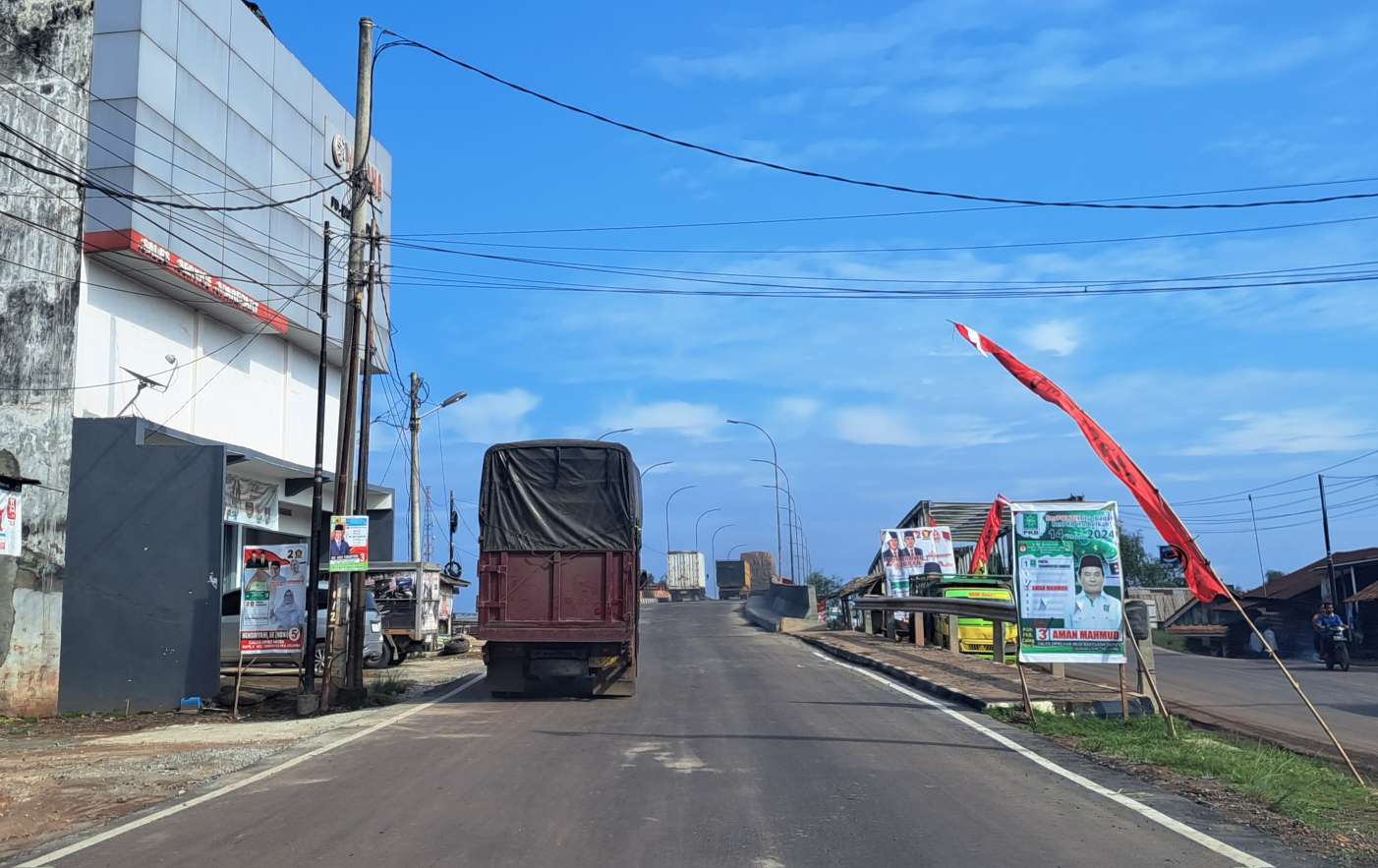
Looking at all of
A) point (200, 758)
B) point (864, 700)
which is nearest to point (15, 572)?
point (200, 758)

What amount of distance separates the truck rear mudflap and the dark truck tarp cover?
1.46 meters

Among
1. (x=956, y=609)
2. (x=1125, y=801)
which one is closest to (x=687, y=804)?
(x=1125, y=801)

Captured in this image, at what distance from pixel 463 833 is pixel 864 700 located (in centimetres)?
929

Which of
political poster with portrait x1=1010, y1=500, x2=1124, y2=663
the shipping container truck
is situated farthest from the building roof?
the shipping container truck

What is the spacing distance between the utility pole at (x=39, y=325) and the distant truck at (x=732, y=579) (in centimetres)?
6800

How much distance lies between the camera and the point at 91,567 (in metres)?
18.9

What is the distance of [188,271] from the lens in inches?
1054

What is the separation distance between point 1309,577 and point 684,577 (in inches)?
1953

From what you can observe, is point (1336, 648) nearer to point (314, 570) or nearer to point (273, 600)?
point (314, 570)

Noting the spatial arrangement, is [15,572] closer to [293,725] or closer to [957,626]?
[293,725]

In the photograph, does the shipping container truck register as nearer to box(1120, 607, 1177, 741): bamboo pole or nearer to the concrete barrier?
the concrete barrier

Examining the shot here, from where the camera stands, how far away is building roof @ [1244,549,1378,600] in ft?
138

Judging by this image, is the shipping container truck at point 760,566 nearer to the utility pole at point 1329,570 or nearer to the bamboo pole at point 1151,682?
the utility pole at point 1329,570

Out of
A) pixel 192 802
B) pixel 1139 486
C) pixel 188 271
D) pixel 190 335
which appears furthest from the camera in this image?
pixel 190 335
